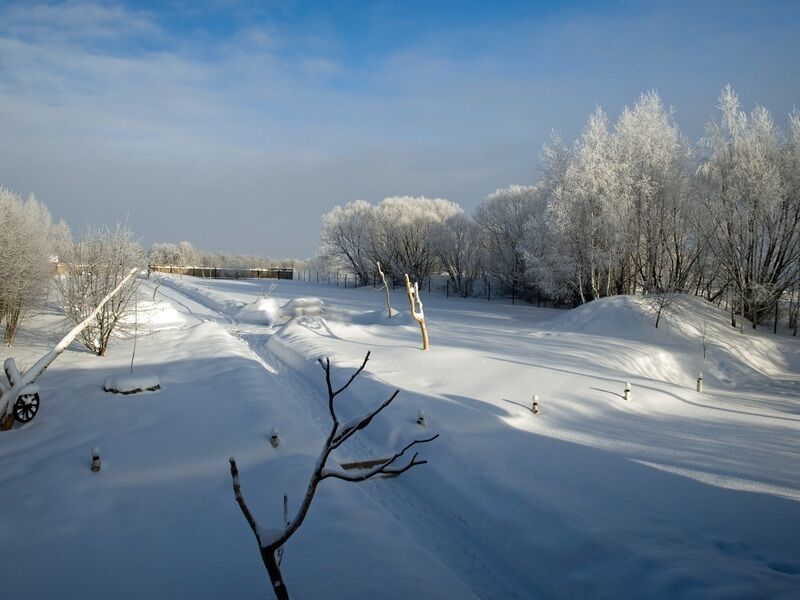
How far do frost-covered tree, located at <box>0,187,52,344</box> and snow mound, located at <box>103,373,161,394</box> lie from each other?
9.52m

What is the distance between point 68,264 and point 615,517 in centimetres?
2064

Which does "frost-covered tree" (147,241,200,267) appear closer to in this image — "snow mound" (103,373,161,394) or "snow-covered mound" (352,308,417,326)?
"snow-covered mound" (352,308,417,326)

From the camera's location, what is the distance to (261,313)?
2789cm

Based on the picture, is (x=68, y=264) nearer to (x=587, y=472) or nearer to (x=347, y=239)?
(x=587, y=472)

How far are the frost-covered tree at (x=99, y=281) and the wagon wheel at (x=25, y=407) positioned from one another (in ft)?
25.4

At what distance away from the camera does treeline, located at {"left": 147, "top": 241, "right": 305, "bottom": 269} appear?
114688 mm

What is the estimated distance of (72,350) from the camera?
729 inches

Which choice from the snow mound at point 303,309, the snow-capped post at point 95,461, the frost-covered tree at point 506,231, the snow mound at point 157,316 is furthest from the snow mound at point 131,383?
the frost-covered tree at point 506,231

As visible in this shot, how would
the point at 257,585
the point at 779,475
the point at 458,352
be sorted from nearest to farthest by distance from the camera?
the point at 257,585 < the point at 779,475 < the point at 458,352

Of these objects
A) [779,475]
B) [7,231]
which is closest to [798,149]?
[779,475]

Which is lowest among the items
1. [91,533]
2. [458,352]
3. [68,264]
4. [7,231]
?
[91,533]

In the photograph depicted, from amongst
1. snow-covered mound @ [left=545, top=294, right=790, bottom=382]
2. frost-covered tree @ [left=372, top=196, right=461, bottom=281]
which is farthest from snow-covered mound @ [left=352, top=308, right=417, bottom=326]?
frost-covered tree @ [left=372, top=196, right=461, bottom=281]

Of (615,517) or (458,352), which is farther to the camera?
(458,352)

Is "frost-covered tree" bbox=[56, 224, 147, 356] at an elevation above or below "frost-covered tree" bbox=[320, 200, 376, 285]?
below
